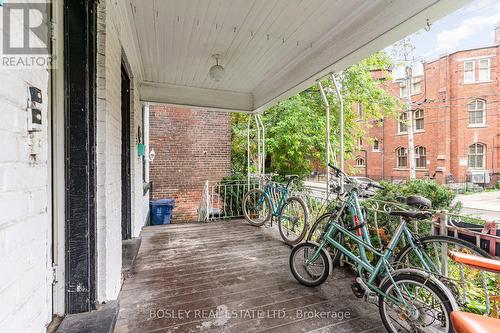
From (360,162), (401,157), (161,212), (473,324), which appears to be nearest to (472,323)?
(473,324)

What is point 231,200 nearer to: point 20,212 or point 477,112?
point 20,212

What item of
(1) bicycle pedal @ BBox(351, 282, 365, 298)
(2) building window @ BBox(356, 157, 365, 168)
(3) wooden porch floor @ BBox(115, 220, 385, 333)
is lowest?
(3) wooden porch floor @ BBox(115, 220, 385, 333)

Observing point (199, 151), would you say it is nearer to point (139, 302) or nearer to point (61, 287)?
point (139, 302)

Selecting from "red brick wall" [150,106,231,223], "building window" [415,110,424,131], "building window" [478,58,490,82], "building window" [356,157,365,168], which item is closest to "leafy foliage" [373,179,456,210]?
"red brick wall" [150,106,231,223]

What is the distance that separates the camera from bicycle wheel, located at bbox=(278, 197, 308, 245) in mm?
3609

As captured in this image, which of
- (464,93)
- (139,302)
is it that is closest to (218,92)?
(139,302)

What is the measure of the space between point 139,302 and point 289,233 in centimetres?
225

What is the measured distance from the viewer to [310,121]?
324 inches

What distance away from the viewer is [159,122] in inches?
273

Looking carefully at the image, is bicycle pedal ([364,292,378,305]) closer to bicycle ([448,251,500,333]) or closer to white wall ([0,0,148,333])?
bicycle ([448,251,500,333])

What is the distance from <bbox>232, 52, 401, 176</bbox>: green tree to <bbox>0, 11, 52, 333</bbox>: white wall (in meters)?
7.29

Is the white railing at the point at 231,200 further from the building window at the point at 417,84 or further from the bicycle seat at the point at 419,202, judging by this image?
the building window at the point at 417,84

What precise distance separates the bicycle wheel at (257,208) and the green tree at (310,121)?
3509 millimetres

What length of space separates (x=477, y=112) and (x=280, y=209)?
15.2m
